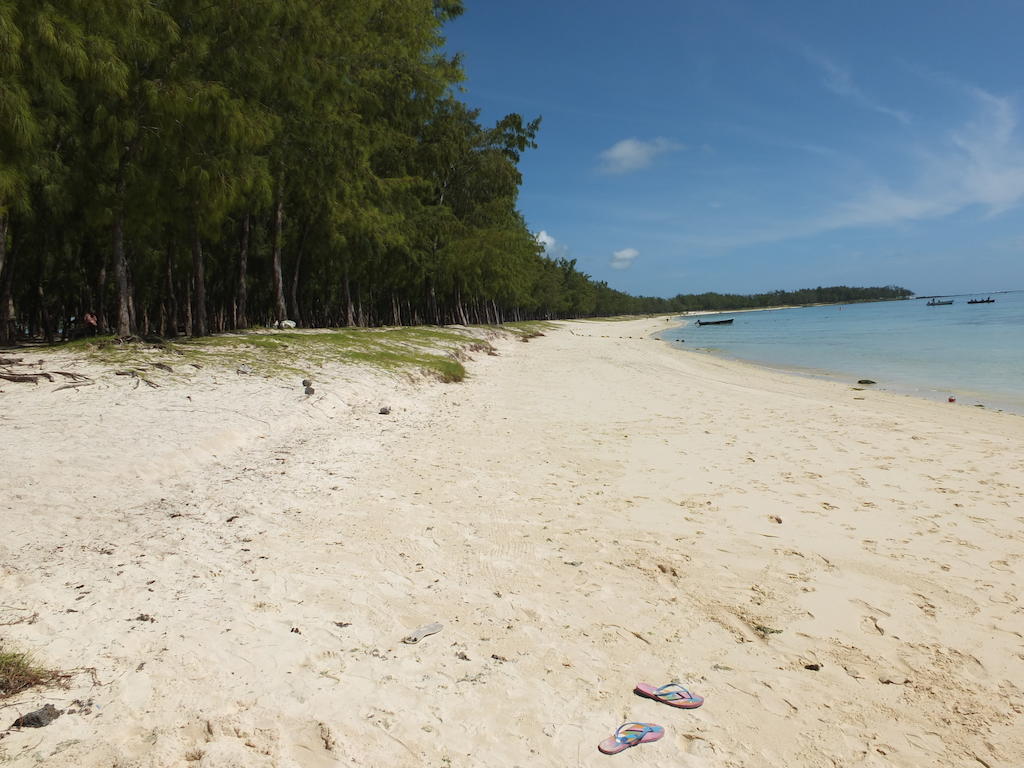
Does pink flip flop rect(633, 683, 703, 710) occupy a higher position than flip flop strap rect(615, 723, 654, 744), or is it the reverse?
flip flop strap rect(615, 723, 654, 744)

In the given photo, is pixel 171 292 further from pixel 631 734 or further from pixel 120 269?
pixel 631 734

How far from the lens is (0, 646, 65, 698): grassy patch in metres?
2.91

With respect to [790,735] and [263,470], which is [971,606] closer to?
[790,735]

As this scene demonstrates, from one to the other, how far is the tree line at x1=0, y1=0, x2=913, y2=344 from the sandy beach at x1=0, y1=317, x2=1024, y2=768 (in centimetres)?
764

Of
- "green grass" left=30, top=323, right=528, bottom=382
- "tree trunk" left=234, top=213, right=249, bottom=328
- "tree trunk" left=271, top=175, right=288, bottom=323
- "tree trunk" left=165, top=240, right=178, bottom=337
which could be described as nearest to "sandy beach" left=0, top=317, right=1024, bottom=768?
"green grass" left=30, top=323, right=528, bottom=382

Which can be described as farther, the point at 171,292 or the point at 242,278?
the point at 171,292

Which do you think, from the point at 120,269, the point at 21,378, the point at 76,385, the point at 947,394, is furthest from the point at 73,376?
the point at 947,394

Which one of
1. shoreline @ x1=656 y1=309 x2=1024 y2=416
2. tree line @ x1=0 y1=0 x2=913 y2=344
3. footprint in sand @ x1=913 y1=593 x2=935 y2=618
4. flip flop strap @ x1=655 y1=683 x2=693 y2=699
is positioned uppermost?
tree line @ x1=0 y1=0 x2=913 y2=344

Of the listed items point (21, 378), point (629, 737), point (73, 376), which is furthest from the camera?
point (73, 376)

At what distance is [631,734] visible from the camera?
2943 millimetres

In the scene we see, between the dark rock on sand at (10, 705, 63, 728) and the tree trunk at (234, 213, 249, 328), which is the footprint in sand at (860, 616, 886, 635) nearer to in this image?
the dark rock on sand at (10, 705, 63, 728)

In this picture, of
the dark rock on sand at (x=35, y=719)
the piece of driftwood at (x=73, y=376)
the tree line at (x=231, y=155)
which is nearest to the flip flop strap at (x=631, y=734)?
the dark rock on sand at (x=35, y=719)

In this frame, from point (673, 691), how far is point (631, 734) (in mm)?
518

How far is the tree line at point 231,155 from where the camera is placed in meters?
12.6
